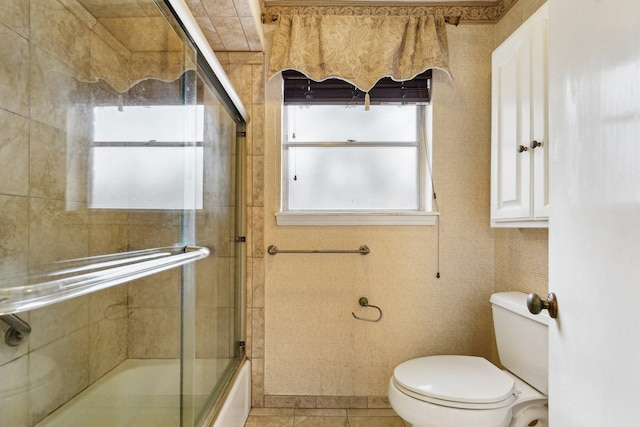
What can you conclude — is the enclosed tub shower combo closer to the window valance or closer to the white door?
the window valance

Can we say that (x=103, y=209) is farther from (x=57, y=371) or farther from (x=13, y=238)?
(x=57, y=371)

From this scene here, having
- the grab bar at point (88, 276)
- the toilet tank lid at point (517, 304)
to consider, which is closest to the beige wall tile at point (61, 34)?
the grab bar at point (88, 276)

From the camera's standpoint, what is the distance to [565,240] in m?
0.73

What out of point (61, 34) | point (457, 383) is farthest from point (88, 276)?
point (457, 383)

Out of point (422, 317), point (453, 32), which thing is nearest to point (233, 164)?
point (422, 317)

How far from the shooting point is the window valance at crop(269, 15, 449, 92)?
6.05 feet

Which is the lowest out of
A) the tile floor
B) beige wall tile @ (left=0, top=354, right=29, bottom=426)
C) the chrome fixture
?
the tile floor

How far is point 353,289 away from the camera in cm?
189

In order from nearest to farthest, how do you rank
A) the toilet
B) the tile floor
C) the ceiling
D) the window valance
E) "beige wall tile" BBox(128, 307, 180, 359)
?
"beige wall tile" BBox(128, 307, 180, 359), the toilet, the ceiling, the tile floor, the window valance

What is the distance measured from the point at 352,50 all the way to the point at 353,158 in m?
0.57

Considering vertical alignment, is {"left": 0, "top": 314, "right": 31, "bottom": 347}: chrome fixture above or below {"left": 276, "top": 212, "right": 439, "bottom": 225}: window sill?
below

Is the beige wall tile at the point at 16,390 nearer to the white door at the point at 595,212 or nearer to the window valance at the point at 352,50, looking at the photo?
the white door at the point at 595,212

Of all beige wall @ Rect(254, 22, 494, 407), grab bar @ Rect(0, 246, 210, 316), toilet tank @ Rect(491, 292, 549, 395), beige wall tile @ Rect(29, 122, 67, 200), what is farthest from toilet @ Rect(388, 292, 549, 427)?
beige wall tile @ Rect(29, 122, 67, 200)

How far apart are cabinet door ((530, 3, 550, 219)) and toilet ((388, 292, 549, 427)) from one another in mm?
434
